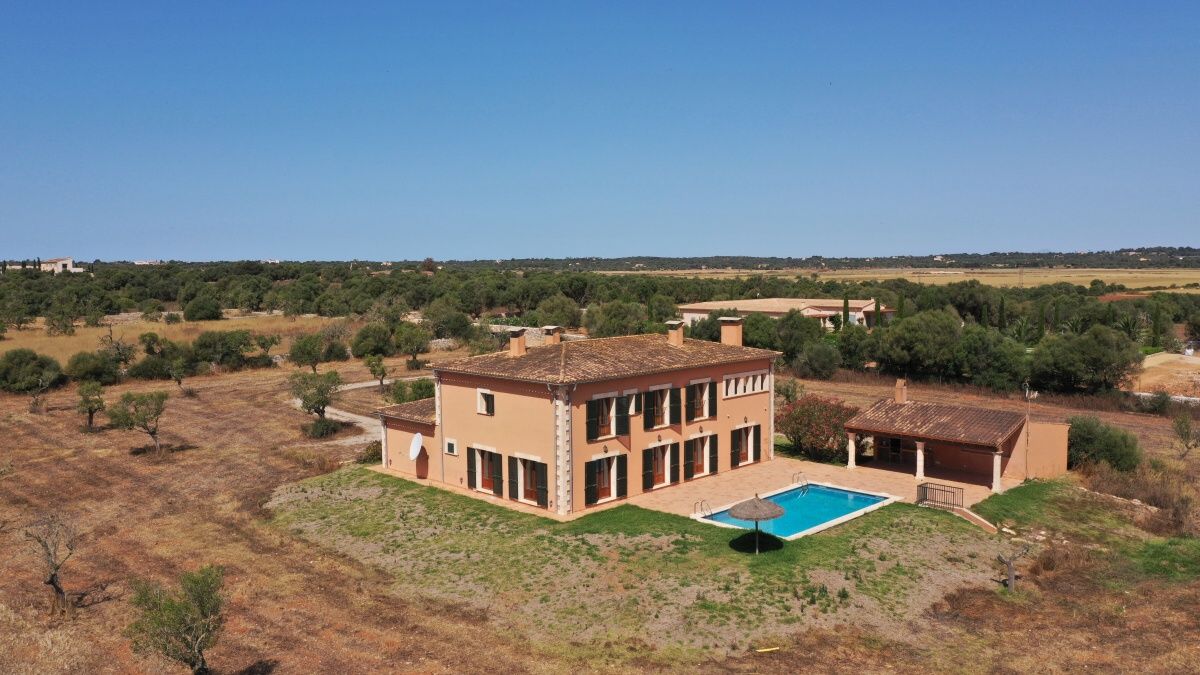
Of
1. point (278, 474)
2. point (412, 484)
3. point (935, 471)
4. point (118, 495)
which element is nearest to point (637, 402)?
point (412, 484)

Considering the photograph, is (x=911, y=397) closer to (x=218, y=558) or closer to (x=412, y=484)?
(x=412, y=484)

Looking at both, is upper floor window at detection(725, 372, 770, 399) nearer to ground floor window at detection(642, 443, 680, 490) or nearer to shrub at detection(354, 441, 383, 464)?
ground floor window at detection(642, 443, 680, 490)

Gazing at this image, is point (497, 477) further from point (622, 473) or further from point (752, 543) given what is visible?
point (752, 543)

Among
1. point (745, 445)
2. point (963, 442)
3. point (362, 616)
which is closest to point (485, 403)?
point (362, 616)

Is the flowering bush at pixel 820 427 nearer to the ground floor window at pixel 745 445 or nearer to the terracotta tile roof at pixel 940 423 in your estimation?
the terracotta tile roof at pixel 940 423

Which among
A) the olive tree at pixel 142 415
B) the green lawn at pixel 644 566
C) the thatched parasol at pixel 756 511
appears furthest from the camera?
the olive tree at pixel 142 415

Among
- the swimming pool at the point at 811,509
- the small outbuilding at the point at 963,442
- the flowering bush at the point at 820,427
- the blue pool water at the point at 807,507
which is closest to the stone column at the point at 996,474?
the small outbuilding at the point at 963,442

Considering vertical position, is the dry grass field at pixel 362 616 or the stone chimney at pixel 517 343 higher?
the stone chimney at pixel 517 343
